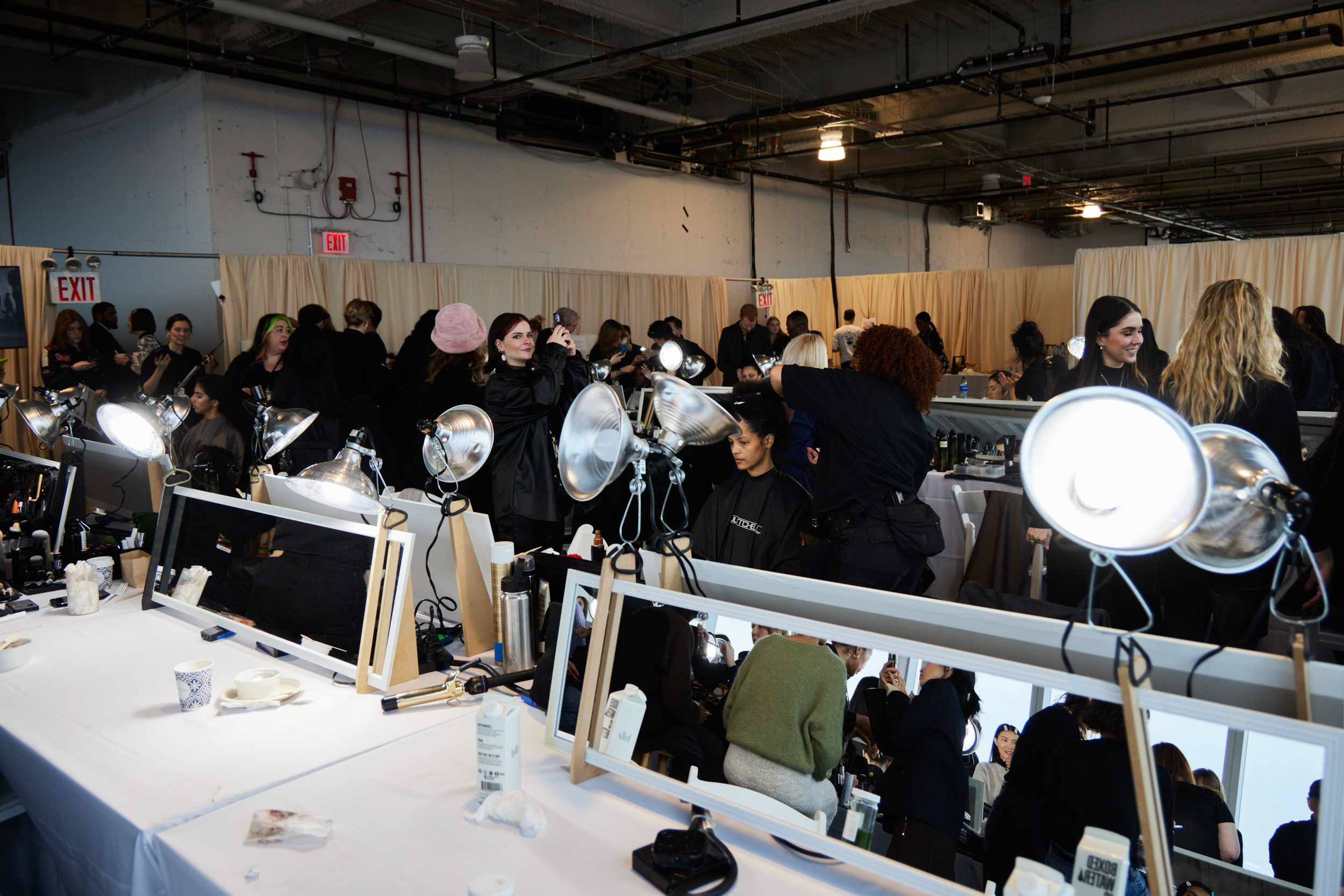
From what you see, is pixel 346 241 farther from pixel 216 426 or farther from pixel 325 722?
pixel 325 722

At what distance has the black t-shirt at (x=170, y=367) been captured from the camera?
18.1 feet

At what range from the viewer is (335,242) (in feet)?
22.4

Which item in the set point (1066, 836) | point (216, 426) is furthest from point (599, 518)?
point (1066, 836)

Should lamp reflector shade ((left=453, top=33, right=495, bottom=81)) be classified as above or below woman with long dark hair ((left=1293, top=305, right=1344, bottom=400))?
above

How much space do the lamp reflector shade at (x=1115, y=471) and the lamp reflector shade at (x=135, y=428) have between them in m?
2.75

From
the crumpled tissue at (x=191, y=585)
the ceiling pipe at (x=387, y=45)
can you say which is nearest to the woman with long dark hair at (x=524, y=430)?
the crumpled tissue at (x=191, y=585)

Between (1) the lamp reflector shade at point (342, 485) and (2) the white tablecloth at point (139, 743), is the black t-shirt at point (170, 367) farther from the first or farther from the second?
(1) the lamp reflector shade at point (342, 485)

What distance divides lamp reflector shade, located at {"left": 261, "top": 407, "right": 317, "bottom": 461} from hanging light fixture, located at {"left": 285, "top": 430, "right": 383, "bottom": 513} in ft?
1.55

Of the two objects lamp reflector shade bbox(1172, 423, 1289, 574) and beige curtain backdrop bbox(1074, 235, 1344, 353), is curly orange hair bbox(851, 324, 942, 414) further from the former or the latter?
beige curtain backdrop bbox(1074, 235, 1344, 353)

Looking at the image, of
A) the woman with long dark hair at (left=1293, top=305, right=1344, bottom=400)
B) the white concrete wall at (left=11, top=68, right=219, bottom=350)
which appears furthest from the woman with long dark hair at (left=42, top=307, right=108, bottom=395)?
the woman with long dark hair at (left=1293, top=305, right=1344, bottom=400)

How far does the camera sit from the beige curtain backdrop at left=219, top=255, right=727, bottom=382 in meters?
6.29

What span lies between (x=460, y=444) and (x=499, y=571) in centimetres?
34

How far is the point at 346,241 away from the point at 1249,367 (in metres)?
6.42

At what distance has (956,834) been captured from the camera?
1.16 meters
